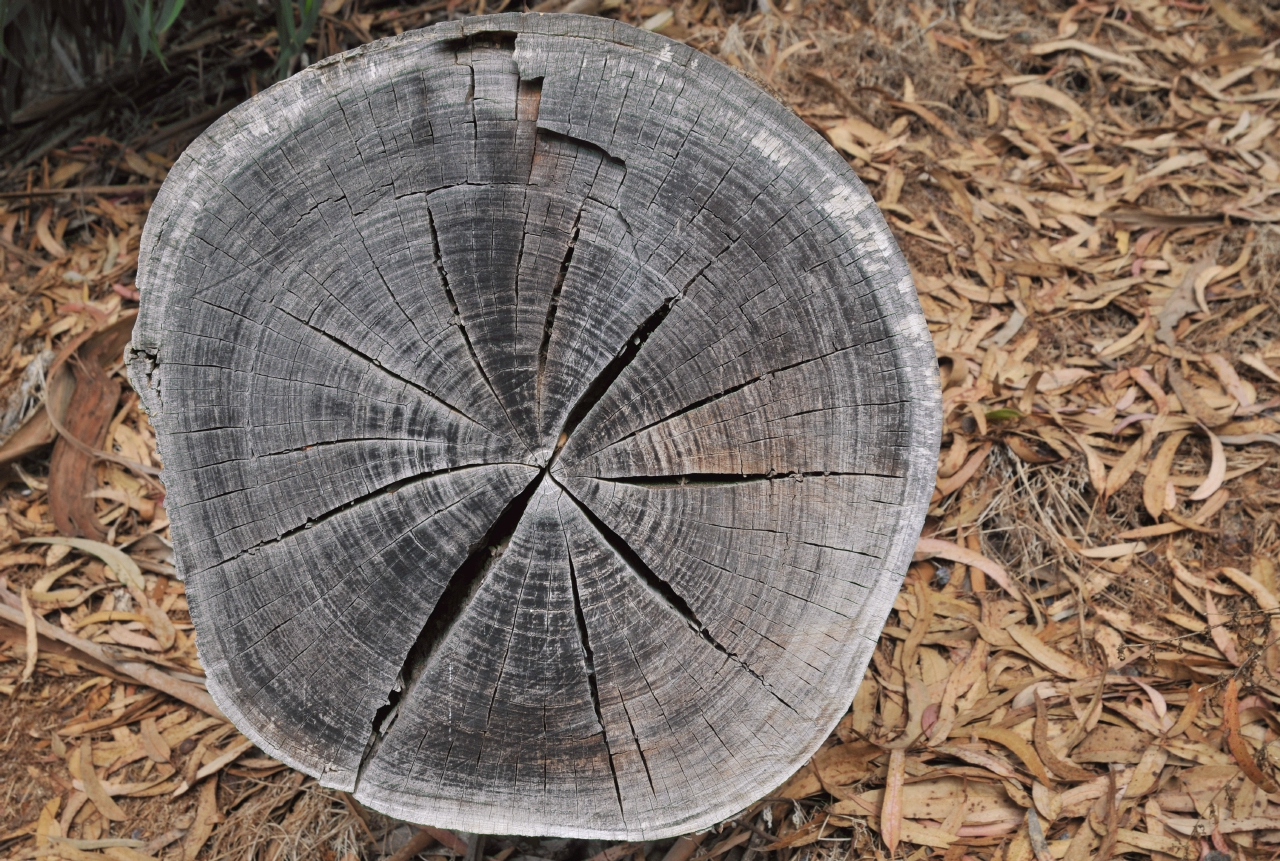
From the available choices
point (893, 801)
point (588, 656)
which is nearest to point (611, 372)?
point (588, 656)

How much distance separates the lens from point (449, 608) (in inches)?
64.8

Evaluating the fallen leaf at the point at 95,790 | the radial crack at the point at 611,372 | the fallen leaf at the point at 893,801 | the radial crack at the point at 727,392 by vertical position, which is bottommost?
the fallen leaf at the point at 893,801

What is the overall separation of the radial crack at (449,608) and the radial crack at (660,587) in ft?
0.43

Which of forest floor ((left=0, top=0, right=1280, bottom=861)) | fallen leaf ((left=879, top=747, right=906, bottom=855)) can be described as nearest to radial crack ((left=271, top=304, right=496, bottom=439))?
forest floor ((left=0, top=0, right=1280, bottom=861))

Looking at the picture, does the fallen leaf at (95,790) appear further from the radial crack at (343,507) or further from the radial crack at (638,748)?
the radial crack at (638,748)

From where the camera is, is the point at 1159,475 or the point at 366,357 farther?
the point at 1159,475

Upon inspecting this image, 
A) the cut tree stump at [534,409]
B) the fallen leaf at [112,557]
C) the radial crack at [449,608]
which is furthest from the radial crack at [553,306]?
the fallen leaf at [112,557]

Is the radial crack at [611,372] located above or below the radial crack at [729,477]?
above

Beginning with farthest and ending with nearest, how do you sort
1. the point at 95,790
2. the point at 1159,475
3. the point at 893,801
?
the point at 1159,475, the point at 95,790, the point at 893,801

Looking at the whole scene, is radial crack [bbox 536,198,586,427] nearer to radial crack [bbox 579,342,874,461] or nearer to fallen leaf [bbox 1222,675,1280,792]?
radial crack [bbox 579,342,874,461]

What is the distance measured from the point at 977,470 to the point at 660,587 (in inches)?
54.3

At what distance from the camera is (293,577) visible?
63.4 inches

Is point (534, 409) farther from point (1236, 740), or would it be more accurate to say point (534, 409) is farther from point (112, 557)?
point (1236, 740)

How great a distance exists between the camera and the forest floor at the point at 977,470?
2.16 m
